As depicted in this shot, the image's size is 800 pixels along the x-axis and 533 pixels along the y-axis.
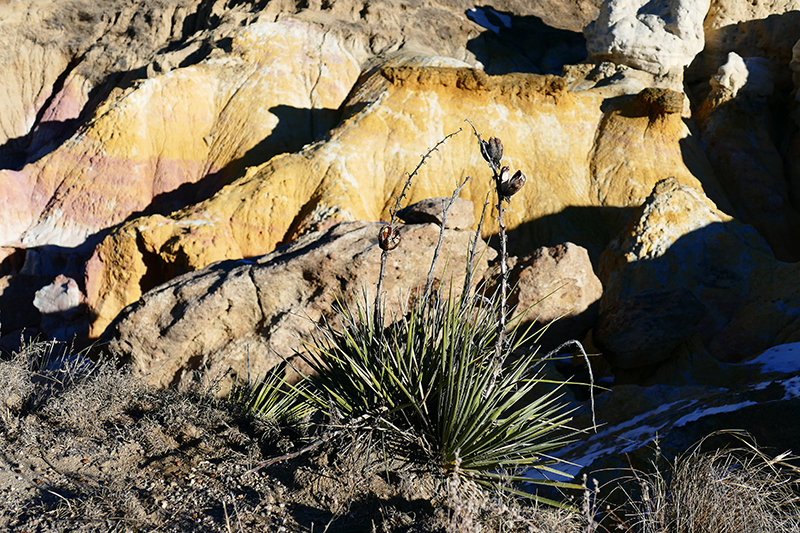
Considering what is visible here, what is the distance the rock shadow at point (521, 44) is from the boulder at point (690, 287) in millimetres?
14070

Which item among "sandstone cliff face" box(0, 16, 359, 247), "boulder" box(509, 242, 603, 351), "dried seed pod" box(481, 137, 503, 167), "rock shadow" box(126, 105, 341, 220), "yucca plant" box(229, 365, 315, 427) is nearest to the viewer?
"dried seed pod" box(481, 137, 503, 167)

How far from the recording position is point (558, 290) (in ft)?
21.3

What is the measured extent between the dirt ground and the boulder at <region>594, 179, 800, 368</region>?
13.0 ft

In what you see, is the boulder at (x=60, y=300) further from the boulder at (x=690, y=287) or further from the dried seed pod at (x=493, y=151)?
the dried seed pod at (x=493, y=151)

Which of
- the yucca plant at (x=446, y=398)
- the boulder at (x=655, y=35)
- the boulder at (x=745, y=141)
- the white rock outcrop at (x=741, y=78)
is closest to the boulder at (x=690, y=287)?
the yucca plant at (x=446, y=398)

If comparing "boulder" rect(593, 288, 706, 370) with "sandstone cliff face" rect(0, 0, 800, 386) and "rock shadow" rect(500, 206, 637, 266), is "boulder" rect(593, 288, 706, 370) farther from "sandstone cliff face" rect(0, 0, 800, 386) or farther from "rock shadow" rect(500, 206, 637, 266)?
"rock shadow" rect(500, 206, 637, 266)

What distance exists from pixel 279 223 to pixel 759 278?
30.0ft

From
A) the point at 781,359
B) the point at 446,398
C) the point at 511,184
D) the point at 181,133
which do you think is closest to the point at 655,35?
the point at 181,133

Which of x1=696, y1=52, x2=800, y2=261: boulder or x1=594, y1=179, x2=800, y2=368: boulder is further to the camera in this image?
x1=696, y1=52, x2=800, y2=261: boulder

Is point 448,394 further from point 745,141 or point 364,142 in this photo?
point 745,141

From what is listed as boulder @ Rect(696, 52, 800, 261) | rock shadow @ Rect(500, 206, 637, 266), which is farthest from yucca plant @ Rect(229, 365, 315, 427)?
boulder @ Rect(696, 52, 800, 261)

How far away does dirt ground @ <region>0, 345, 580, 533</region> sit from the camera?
2.87 m

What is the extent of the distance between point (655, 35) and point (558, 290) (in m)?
14.0

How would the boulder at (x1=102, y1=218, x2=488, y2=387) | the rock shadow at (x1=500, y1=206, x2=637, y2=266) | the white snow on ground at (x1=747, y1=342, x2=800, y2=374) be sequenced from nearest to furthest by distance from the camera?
the white snow on ground at (x1=747, y1=342, x2=800, y2=374)
the boulder at (x1=102, y1=218, x2=488, y2=387)
the rock shadow at (x1=500, y1=206, x2=637, y2=266)
